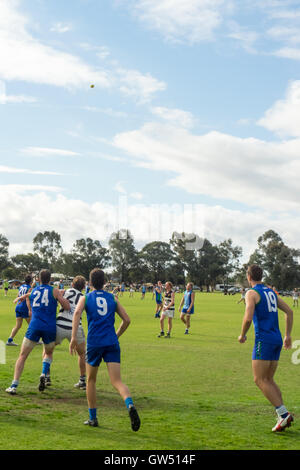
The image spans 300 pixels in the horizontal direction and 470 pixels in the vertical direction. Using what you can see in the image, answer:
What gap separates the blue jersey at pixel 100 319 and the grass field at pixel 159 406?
3.71ft

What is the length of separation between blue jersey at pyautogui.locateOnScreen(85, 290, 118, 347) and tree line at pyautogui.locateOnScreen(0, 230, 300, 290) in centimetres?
11297

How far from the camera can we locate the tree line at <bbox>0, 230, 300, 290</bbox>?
12850 centimetres

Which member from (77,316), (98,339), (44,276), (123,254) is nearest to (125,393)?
(98,339)

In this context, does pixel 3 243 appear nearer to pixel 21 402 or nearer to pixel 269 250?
pixel 269 250

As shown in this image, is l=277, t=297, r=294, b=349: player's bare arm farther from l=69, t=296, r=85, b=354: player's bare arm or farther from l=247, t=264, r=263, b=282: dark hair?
l=69, t=296, r=85, b=354: player's bare arm

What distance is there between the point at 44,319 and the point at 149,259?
134 metres

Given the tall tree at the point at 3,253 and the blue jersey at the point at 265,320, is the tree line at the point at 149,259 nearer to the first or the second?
the tall tree at the point at 3,253

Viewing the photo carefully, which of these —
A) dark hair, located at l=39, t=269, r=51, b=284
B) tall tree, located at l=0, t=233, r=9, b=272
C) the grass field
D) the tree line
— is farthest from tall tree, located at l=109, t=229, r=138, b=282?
dark hair, located at l=39, t=269, r=51, b=284

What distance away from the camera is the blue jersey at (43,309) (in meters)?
8.61

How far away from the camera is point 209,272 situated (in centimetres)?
12900

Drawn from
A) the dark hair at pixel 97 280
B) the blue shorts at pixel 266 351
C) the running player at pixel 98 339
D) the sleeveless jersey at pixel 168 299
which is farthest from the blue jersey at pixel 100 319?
the sleeveless jersey at pixel 168 299

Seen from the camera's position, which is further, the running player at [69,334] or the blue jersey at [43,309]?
the running player at [69,334]
